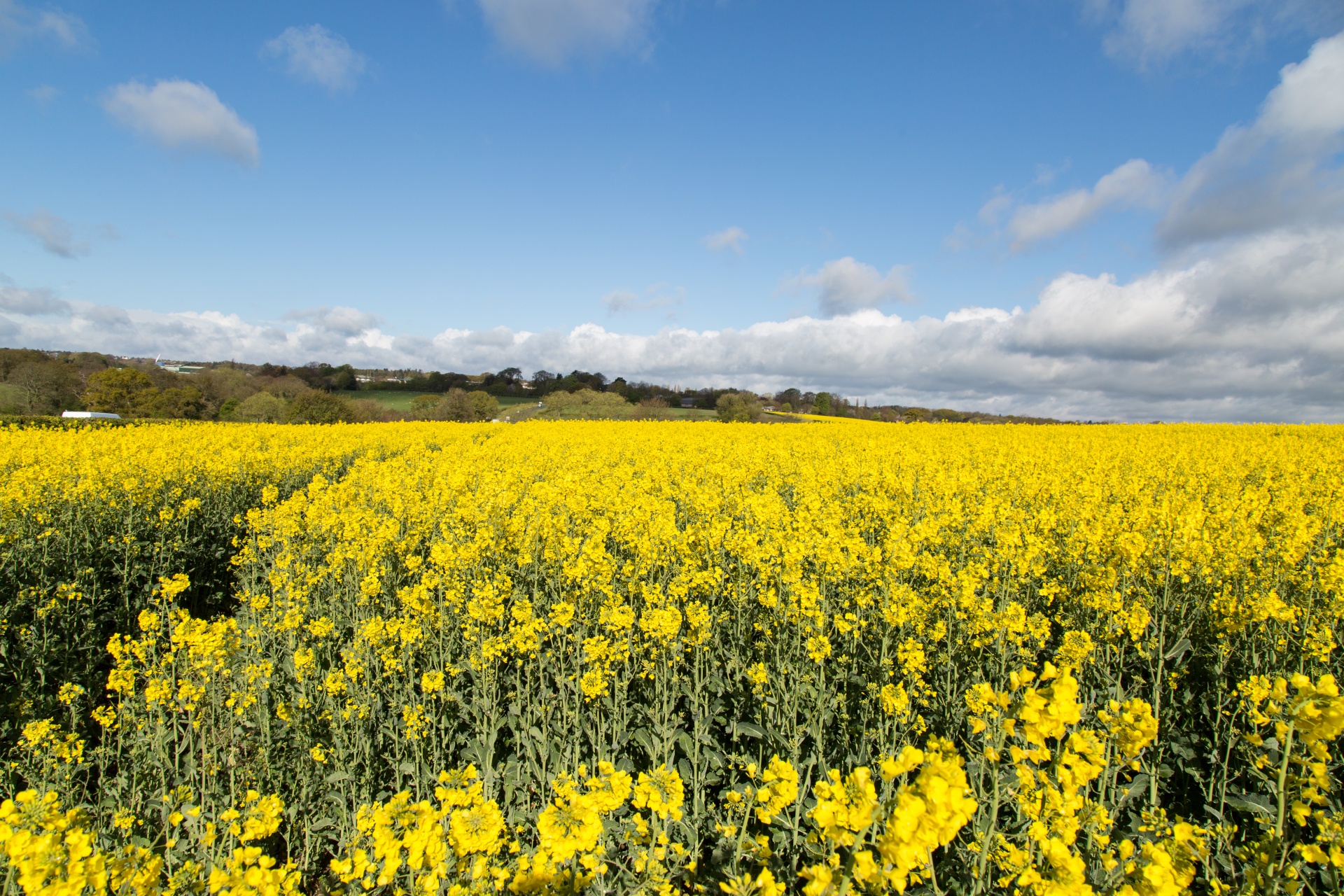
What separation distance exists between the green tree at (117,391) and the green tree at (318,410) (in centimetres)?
1219

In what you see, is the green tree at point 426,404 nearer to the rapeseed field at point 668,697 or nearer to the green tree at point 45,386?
the green tree at point 45,386

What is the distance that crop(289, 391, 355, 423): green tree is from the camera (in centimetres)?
4300

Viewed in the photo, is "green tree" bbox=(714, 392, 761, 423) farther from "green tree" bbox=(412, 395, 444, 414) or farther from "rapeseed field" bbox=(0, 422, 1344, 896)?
"rapeseed field" bbox=(0, 422, 1344, 896)

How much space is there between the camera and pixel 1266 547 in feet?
24.1

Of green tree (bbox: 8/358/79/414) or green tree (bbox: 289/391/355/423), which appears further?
green tree (bbox: 289/391/355/423)

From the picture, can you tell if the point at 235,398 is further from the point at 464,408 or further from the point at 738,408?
the point at 738,408

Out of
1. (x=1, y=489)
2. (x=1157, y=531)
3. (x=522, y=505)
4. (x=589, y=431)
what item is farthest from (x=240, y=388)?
(x=1157, y=531)

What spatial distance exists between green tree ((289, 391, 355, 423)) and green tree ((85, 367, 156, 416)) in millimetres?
12188

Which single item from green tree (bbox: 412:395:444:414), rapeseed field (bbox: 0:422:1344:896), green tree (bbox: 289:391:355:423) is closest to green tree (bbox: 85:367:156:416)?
green tree (bbox: 289:391:355:423)

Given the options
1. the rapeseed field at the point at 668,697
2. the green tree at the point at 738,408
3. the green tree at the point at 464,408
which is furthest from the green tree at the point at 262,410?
the rapeseed field at the point at 668,697

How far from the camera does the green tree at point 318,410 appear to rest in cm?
4300

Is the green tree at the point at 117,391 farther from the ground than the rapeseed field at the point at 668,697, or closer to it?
farther from the ground

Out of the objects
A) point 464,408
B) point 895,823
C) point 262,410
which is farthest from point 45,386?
point 895,823

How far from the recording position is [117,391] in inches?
1804
